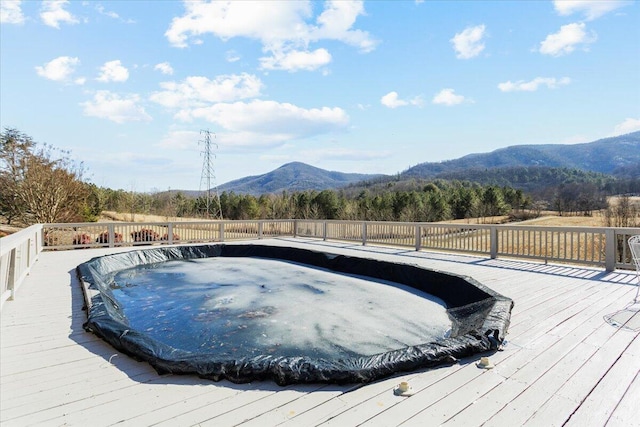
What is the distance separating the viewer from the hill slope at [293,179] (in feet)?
378

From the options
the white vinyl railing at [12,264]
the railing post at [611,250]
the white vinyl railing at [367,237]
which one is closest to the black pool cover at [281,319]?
the white vinyl railing at [12,264]

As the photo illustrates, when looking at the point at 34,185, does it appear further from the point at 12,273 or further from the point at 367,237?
the point at 367,237

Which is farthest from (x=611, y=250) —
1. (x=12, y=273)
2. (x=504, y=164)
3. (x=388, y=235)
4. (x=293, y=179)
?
(x=504, y=164)

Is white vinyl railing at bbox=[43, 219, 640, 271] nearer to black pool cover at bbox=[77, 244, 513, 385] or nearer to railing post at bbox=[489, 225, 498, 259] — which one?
railing post at bbox=[489, 225, 498, 259]

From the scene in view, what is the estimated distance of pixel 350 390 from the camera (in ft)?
6.27

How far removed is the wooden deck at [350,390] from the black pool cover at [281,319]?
3.6 inches

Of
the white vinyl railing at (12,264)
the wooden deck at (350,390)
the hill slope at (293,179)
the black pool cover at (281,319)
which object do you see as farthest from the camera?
the hill slope at (293,179)

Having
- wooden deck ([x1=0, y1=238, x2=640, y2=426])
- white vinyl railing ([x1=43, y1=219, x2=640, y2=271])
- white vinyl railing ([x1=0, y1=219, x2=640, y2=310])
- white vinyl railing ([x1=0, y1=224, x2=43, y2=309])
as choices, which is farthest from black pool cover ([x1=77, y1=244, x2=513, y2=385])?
white vinyl railing ([x1=43, y1=219, x2=640, y2=271])

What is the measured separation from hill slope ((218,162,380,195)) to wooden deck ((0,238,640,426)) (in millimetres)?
106936

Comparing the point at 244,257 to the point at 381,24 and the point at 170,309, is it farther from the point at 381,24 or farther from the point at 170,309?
the point at 381,24

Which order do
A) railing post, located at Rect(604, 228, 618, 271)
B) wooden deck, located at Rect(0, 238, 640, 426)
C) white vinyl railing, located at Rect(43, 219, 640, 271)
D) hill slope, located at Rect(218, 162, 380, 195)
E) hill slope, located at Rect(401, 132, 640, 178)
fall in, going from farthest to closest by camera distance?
hill slope, located at Rect(401, 132, 640, 178) → hill slope, located at Rect(218, 162, 380, 195) → white vinyl railing, located at Rect(43, 219, 640, 271) → railing post, located at Rect(604, 228, 618, 271) → wooden deck, located at Rect(0, 238, 640, 426)

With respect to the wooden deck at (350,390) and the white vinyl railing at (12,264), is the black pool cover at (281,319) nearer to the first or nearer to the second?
the wooden deck at (350,390)

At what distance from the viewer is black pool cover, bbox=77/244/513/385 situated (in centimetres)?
208

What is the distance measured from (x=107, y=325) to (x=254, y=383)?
145 centimetres
